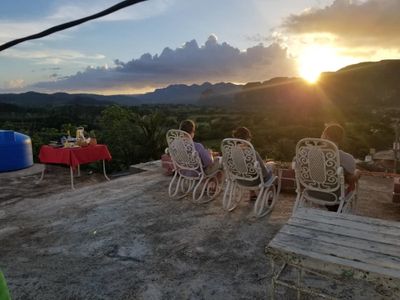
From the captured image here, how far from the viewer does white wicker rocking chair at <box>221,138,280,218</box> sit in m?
4.19

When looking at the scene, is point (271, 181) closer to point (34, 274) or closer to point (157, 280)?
point (157, 280)

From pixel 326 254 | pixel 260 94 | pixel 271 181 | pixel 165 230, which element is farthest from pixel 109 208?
pixel 260 94

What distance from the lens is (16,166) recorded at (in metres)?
7.82

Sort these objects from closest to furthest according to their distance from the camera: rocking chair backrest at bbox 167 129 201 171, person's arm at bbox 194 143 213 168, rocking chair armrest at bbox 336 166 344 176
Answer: rocking chair armrest at bbox 336 166 344 176 → rocking chair backrest at bbox 167 129 201 171 → person's arm at bbox 194 143 213 168

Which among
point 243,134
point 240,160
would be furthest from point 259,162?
point 243,134

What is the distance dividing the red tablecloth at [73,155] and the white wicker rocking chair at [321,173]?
12.7ft

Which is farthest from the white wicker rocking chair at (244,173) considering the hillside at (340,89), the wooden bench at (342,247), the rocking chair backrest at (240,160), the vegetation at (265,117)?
the hillside at (340,89)

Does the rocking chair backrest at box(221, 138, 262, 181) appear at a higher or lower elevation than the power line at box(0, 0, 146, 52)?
lower

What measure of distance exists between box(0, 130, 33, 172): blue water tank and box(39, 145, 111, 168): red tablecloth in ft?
3.83

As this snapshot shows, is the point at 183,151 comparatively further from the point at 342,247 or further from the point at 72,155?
the point at 342,247

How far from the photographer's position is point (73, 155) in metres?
6.19

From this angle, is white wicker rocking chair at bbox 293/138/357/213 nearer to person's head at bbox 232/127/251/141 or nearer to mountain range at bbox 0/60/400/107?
person's head at bbox 232/127/251/141

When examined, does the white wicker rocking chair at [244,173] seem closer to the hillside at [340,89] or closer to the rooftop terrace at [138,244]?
the rooftop terrace at [138,244]

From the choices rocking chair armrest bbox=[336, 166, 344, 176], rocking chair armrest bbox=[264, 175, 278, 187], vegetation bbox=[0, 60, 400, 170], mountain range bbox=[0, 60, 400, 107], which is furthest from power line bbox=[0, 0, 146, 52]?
mountain range bbox=[0, 60, 400, 107]
